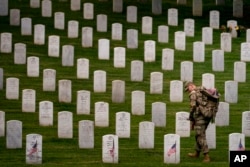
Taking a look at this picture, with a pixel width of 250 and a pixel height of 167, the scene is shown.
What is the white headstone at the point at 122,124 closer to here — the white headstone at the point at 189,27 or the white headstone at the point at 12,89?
the white headstone at the point at 12,89

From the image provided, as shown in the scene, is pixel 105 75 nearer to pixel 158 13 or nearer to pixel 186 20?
pixel 186 20

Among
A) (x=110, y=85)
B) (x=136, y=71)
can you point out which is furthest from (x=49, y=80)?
(x=136, y=71)

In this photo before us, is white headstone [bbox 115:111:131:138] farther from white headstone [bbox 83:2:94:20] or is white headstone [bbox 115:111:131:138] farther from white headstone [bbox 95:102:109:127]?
white headstone [bbox 83:2:94:20]

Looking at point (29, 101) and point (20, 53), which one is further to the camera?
point (20, 53)

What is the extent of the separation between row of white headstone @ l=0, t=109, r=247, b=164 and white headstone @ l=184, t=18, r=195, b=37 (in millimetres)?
11661

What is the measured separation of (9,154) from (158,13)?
18.3 m

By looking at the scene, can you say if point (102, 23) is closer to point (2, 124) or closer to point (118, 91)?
point (118, 91)

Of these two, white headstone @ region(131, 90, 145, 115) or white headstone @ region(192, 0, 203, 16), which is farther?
white headstone @ region(192, 0, 203, 16)

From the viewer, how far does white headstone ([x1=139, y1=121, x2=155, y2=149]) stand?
92.2 ft

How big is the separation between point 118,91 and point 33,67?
11.8ft

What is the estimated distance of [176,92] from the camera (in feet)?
110

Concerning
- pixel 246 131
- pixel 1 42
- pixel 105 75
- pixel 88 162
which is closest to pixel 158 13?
pixel 1 42

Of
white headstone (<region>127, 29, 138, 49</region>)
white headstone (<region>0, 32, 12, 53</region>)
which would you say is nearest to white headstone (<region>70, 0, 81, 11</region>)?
white headstone (<region>127, 29, 138, 49</region>)

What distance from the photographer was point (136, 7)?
43.9 metres
